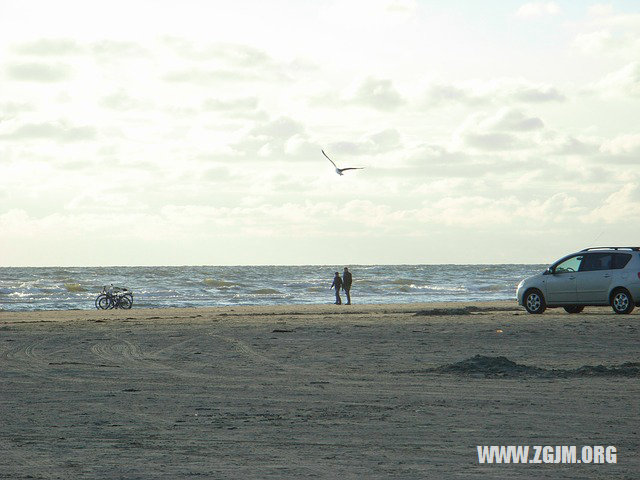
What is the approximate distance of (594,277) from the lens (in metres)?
24.4

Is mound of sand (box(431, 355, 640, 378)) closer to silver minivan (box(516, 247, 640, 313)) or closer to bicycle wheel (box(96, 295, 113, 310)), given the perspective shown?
silver minivan (box(516, 247, 640, 313))

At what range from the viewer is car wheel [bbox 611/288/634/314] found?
78.2ft

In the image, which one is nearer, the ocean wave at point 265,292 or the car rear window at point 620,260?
the car rear window at point 620,260

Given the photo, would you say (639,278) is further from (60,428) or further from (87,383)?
(60,428)

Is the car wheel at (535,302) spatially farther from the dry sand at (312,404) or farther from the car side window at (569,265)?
the dry sand at (312,404)

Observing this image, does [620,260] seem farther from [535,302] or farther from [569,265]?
[535,302]

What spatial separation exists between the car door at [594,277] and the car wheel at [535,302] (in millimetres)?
1085

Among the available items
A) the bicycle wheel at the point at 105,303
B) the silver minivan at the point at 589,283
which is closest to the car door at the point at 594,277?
the silver minivan at the point at 589,283

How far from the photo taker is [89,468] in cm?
714

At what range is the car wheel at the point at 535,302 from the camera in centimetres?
2534

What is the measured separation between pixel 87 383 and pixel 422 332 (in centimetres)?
905

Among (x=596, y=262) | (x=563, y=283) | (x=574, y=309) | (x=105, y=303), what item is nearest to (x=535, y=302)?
(x=563, y=283)

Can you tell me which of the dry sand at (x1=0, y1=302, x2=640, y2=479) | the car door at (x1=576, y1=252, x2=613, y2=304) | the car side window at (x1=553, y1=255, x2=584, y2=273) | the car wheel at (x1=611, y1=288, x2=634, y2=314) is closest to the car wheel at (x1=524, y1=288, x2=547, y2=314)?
the car side window at (x1=553, y1=255, x2=584, y2=273)

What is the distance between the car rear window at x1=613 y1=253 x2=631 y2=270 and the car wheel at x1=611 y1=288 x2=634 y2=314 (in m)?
0.63
